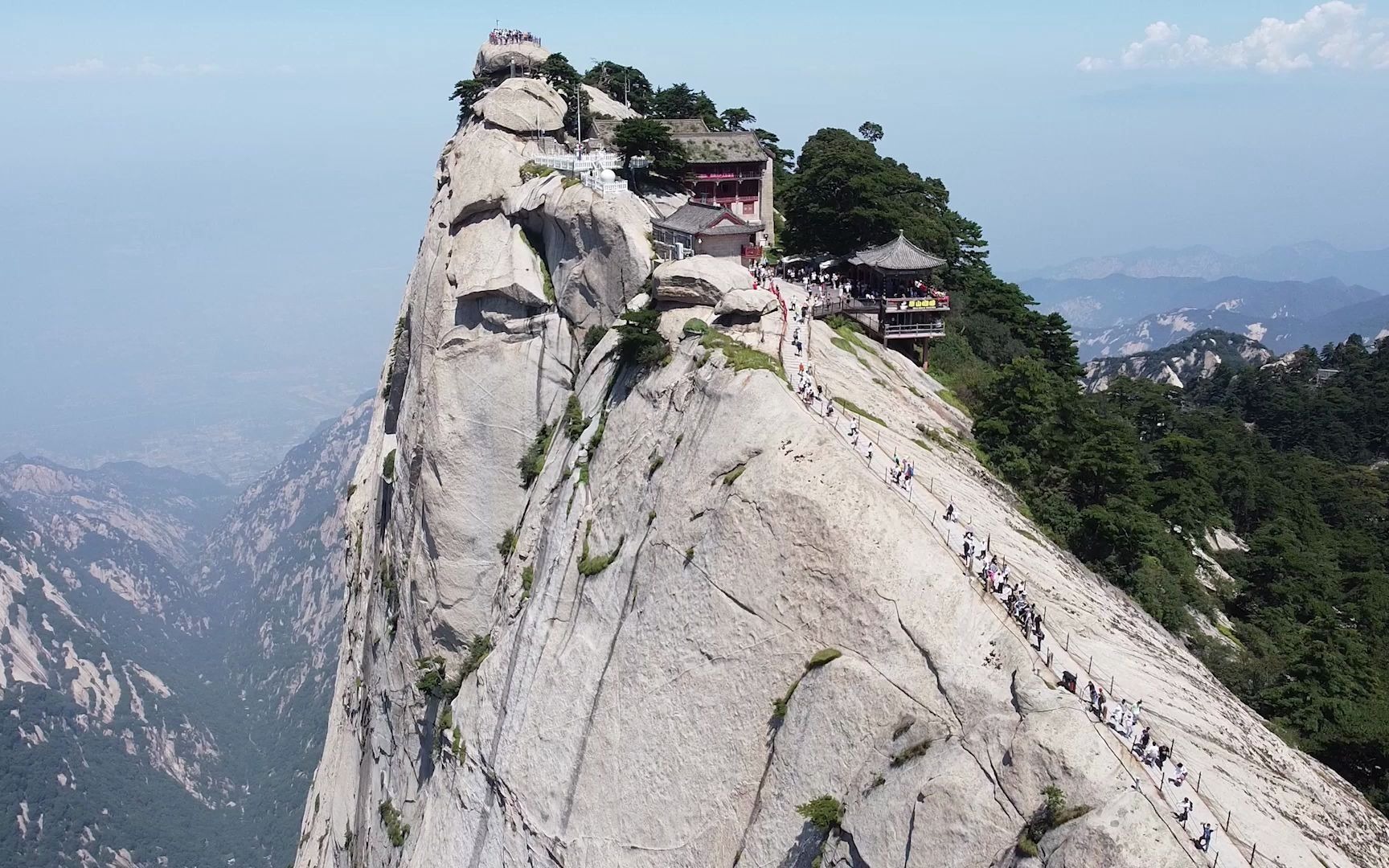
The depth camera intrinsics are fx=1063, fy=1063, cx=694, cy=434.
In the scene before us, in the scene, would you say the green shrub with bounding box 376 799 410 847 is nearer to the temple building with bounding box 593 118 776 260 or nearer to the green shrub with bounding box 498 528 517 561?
the green shrub with bounding box 498 528 517 561

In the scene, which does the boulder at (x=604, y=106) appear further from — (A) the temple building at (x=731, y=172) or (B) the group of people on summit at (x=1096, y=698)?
(B) the group of people on summit at (x=1096, y=698)

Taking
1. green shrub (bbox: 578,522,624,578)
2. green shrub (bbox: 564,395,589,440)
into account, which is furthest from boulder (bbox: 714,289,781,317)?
green shrub (bbox: 578,522,624,578)

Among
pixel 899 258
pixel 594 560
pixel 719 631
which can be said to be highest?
pixel 899 258

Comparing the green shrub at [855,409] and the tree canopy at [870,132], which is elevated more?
the tree canopy at [870,132]

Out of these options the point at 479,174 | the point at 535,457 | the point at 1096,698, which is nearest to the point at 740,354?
the point at 1096,698

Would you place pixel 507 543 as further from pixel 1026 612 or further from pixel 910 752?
pixel 1026 612

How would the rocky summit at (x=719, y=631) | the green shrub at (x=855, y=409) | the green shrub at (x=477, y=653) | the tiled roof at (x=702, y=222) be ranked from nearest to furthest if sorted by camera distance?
1. the rocky summit at (x=719, y=631)
2. the green shrub at (x=855, y=409)
3. the green shrub at (x=477, y=653)
4. the tiled roof at (x=702, y=222)

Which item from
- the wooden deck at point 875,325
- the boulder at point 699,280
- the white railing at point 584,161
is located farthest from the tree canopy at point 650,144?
the boulder at point 699,280

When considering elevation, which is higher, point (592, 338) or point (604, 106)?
point (604, 106)
